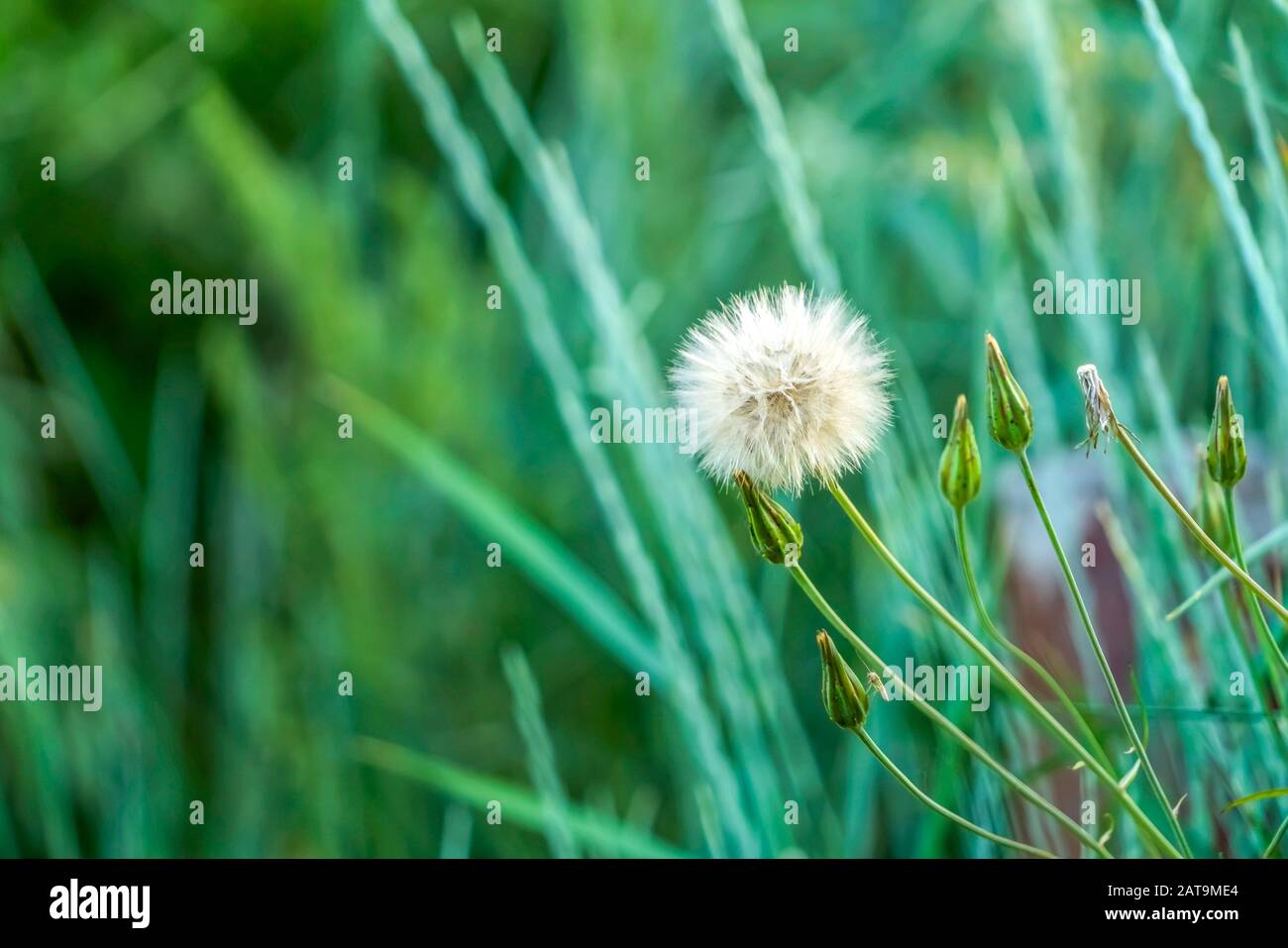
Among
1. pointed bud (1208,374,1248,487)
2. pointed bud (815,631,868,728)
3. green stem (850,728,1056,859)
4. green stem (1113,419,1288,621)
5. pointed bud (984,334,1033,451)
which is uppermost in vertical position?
pointed bud (984,334,1033,451)

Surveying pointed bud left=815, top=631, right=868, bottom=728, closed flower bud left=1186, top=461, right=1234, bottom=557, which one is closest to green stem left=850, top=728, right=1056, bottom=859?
pointed bud left=815, top=631, right=868, bottom=728

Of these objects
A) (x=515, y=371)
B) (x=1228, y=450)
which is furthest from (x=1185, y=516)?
(x=515, y=371)

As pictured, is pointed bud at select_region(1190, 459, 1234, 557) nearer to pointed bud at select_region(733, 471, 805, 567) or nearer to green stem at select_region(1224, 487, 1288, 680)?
green stem at select_region(1224, 487, 1288, 680)

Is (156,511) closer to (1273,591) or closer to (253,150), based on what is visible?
(253,150)

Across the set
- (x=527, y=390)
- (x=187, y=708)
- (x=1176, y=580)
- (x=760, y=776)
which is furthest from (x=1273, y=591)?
(x=187, y=708)

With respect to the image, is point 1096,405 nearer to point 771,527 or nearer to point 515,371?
point 771,527

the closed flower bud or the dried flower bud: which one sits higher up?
the dried flower bud

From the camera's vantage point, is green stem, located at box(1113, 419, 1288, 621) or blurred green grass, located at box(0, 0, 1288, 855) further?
blurred green grass, located at box(0, 0, 1288, 855)
